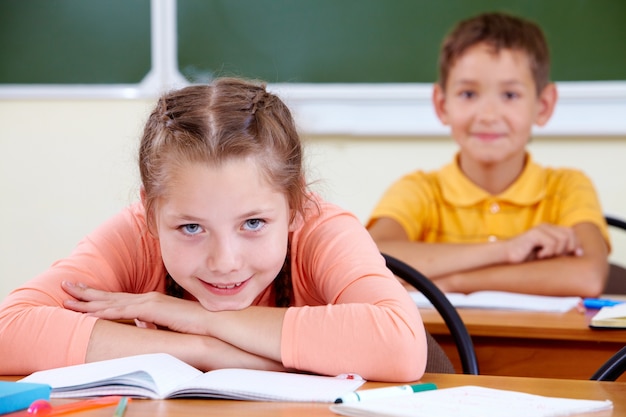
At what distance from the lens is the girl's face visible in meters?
1.22

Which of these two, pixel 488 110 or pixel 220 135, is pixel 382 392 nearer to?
pixel 220 135

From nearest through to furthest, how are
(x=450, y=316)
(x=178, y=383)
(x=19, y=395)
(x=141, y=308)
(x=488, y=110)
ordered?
(x=19, y=395) < (x=178, y=383) < (x=141, y=308) < (x=450, y=316) < (x=488, y=110)

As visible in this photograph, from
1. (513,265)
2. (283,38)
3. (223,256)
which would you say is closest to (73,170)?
(283,38)

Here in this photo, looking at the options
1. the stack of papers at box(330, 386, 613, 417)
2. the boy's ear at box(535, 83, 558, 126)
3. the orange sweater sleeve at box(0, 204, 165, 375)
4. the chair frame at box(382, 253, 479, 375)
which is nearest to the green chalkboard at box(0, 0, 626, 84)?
the boy's ear at box(535, 83, 558, 126)

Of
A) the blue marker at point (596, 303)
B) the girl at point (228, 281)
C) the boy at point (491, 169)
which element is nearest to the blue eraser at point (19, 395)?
the girl at point (228, 281)

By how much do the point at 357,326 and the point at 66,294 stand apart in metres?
0.46

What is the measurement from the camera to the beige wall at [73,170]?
3.32 metres

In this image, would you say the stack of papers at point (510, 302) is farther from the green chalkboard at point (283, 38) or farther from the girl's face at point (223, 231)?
the green chalkboard at point (283, 38)

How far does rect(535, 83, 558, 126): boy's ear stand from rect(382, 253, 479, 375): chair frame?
1150 millimetres

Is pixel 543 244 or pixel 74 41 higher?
pixel 74 41

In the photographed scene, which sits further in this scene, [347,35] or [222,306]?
[347,35]

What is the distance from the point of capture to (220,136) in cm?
126

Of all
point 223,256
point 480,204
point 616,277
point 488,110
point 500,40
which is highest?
point 500,40

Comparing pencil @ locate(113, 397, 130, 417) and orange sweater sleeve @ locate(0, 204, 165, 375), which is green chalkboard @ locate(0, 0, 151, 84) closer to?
orange sweater sleeve @ locate(0, 204, 165, 375)
